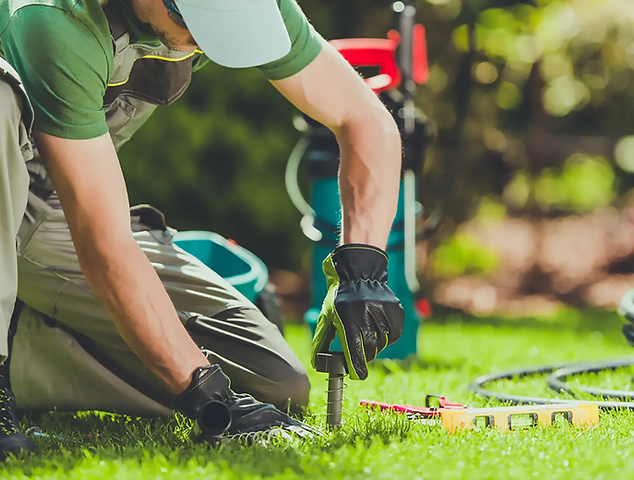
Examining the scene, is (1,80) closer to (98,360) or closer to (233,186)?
(98,360)

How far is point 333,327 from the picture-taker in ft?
7.17

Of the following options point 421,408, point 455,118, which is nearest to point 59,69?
point 421,408

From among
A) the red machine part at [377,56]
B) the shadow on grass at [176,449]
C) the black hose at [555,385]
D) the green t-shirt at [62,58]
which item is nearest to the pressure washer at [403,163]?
the red machine part at [377,56]

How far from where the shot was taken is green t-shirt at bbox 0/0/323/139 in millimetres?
1950

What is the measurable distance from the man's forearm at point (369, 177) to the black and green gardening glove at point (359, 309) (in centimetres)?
11

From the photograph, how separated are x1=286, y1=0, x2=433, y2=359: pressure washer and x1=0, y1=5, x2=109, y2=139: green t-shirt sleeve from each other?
2005mm

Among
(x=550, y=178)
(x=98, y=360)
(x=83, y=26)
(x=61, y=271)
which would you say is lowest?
(x=98, y=360)

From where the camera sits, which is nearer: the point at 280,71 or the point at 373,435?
the point at 373,435

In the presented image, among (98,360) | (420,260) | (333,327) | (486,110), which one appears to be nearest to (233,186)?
(420,260)

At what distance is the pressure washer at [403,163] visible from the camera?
3943mm

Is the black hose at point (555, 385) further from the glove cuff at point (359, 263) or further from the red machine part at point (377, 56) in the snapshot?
the red machine part at point (377, 56)

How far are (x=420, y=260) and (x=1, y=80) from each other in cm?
538

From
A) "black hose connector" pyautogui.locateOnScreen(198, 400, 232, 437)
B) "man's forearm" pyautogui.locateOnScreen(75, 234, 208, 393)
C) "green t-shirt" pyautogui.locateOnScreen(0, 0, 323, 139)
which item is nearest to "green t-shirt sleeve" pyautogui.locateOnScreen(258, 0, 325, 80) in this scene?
"green t-shirt" pyautogui.locateOnScreen(0, 0, 323, 139)

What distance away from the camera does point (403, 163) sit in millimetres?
3949
